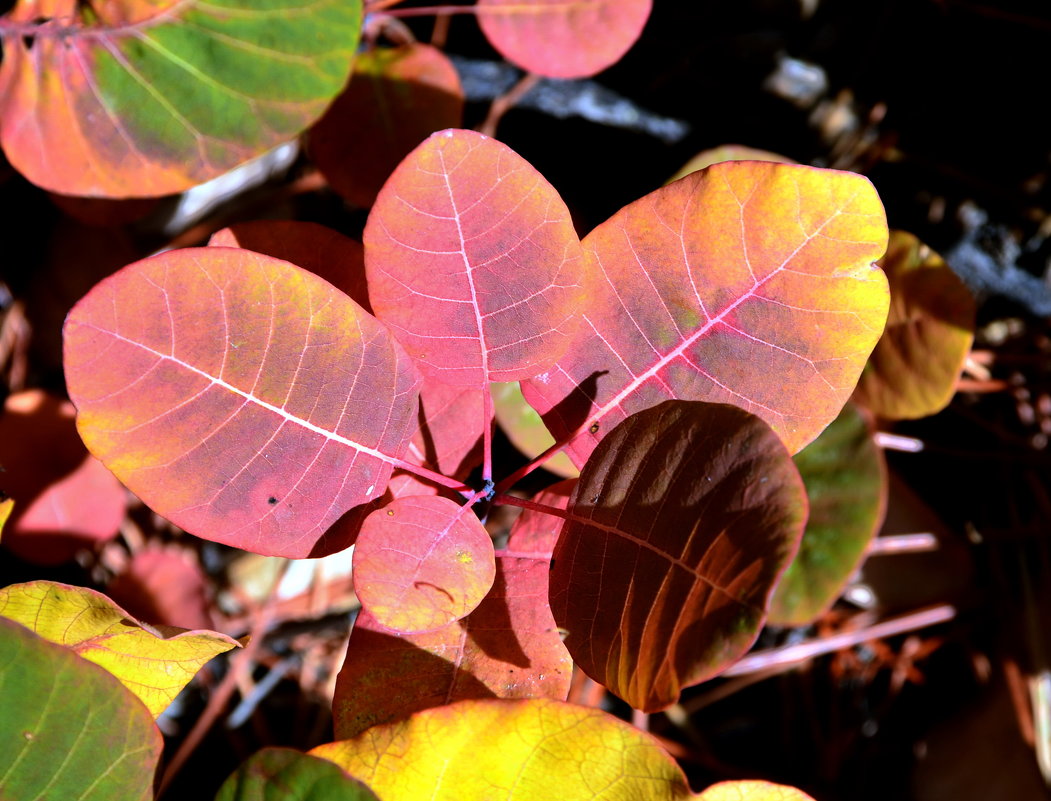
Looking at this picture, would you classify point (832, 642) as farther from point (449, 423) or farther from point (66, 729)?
point (66, 729)

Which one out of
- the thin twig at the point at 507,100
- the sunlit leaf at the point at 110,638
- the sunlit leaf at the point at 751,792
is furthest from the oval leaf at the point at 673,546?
the thin twig at the point at 507,100

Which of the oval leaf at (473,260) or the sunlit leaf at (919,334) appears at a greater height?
the oval leaf at (473,260)

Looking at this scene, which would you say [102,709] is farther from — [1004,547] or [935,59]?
[935,59]

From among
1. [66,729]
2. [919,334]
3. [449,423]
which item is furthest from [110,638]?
[919,334]

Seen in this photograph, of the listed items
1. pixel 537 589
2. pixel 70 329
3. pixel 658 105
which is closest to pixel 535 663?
pixel 537 589

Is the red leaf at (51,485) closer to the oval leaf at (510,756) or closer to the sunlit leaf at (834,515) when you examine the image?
the oval leaf at (510,756)

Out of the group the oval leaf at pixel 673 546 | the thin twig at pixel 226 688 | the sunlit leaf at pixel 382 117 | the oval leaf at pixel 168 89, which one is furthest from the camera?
the thin twig at pixel 226 688

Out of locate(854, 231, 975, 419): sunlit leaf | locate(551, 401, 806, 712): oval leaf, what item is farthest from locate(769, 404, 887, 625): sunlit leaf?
locate(551, 401, 806, 712): oval leaf
